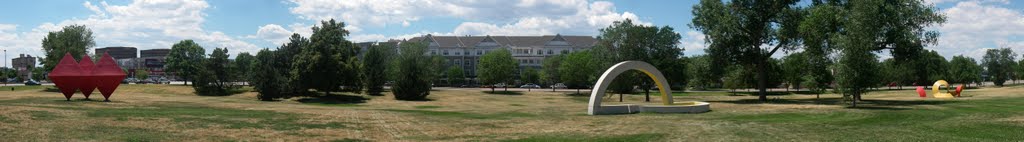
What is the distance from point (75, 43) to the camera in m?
93.1

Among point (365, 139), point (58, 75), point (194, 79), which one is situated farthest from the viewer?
point (194, 79)

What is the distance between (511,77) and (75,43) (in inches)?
2418

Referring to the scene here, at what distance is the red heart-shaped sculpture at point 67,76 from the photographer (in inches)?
1753

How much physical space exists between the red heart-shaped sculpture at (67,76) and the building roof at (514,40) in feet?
390

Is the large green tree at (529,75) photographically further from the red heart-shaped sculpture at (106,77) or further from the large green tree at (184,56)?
the red heart-shaped sculpture at (106,77)

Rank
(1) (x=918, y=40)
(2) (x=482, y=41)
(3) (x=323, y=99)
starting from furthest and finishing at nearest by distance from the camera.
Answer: (2) (x=482, y=41) → (3) (x=323, y=99) → (1) (x=918, y=40)

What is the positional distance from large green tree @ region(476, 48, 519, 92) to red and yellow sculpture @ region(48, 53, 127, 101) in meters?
67.3

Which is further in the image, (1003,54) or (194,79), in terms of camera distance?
(1003,54)

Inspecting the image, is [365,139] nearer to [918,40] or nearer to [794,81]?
[918,40]

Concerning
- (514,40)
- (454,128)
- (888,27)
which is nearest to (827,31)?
(888,27)

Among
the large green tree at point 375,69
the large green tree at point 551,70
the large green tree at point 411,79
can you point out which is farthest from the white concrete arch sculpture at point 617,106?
the large green tree at point 551,70

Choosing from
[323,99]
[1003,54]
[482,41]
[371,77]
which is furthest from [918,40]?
[482,41]

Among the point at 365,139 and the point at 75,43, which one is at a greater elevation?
the point at 75,43

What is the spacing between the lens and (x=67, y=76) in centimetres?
4534
